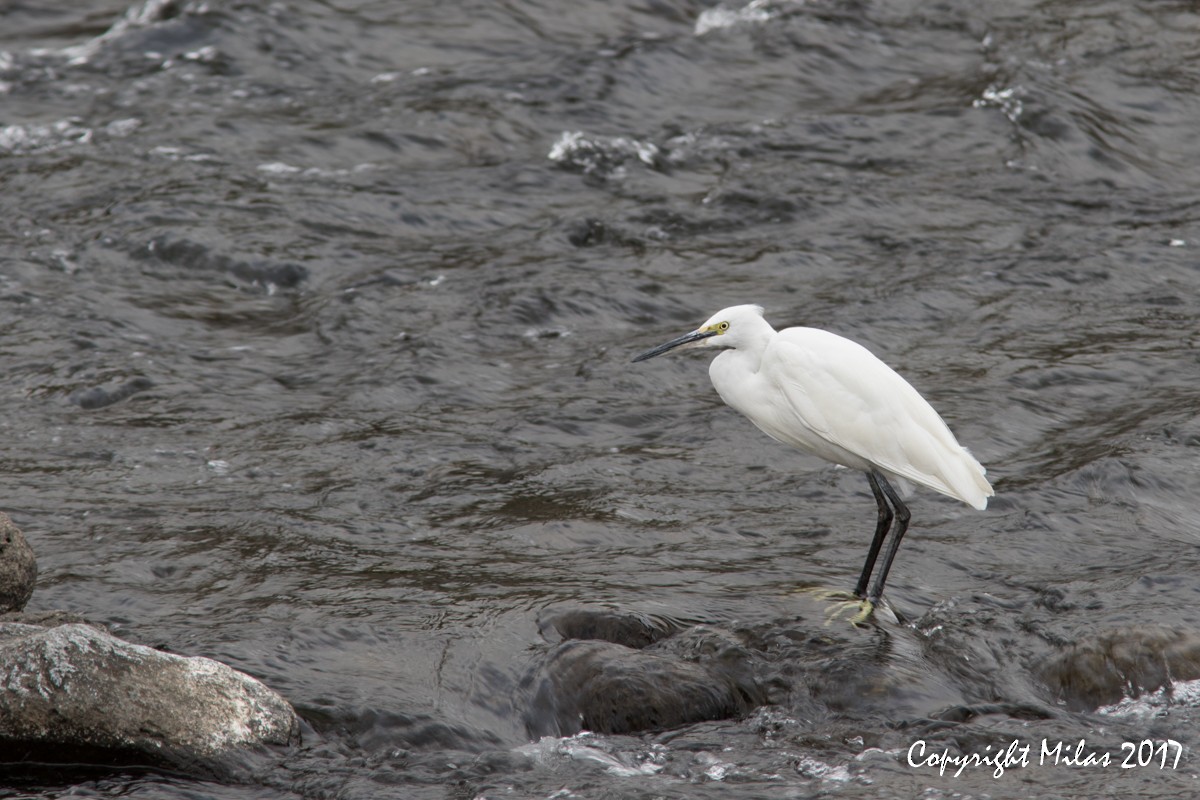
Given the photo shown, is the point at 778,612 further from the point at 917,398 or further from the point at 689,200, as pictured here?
the point at 689,200

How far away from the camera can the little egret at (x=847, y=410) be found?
198 inches

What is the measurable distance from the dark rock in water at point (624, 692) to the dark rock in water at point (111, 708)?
0.85 m

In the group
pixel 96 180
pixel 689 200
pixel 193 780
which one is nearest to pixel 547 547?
pixel 193 780

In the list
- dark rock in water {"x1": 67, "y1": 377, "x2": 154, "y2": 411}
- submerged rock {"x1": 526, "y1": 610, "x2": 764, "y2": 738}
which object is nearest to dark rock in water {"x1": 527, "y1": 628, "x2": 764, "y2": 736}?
submerged rock {"x1": 526, "y1": 610, "x2": 764, "y2": 738}

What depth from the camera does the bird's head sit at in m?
5.22

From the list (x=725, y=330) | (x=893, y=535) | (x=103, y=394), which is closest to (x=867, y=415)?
(x=893, y=535)

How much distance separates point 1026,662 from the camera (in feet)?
15.5

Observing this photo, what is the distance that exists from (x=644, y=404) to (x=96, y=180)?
4.04m

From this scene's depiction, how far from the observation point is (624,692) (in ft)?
14.2

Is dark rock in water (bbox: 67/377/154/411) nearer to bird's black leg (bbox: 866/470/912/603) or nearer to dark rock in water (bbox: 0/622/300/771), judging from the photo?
dark rock in water (bbox: 0/622/300/771)

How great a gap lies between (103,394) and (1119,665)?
4634mm

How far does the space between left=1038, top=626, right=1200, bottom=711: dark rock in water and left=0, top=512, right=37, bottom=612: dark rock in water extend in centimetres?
324

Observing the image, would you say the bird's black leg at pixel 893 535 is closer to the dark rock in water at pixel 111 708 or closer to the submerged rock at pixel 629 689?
the submerged rock at pixel 629 689

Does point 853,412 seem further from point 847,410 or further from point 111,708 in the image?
point 111,708
